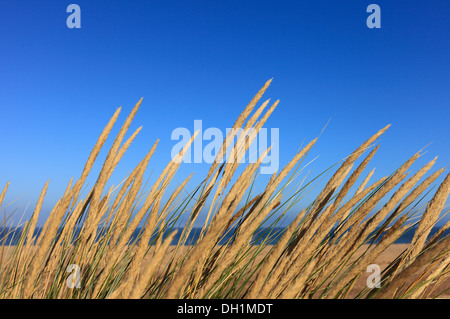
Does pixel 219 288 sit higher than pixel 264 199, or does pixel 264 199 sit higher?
pixel 264 199

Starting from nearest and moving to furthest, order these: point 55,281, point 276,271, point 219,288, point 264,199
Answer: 1. point 276,271
2. point 264,199
3. point 219,288
4. point 55,281

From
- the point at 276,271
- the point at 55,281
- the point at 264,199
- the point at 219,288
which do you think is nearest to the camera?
the point at 276,271

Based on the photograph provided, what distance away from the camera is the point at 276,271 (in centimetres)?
83

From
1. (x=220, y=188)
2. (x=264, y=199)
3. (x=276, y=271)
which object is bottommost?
(x=276, y=271)
